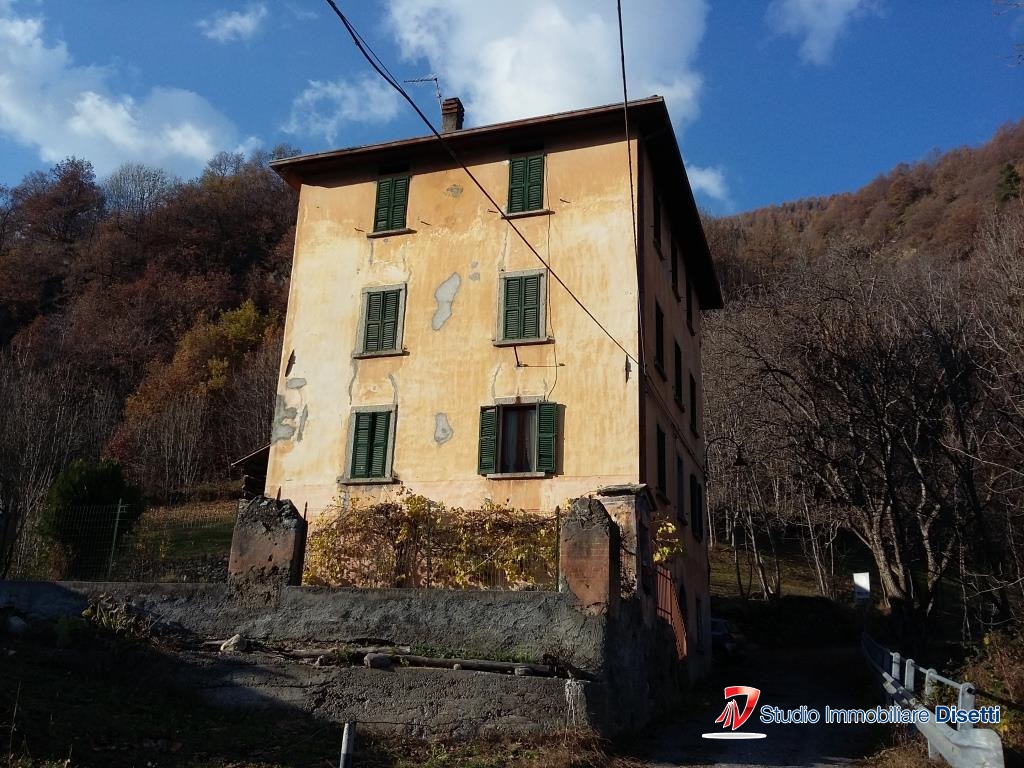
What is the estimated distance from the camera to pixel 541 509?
15.6 m

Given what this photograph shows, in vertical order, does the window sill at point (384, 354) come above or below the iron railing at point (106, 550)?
above

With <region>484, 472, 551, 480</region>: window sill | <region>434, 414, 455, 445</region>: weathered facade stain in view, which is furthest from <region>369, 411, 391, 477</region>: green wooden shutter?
<region>484, 472, 551, 480</region>: window sill

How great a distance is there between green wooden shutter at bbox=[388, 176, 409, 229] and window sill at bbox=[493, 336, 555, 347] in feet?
12.3

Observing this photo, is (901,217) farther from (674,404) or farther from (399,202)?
(399,202)

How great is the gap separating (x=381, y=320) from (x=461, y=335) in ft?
6.18

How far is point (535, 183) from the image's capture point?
59.0ft

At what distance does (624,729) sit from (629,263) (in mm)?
9153

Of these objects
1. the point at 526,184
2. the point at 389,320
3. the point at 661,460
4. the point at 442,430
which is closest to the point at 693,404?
the point at 661,460

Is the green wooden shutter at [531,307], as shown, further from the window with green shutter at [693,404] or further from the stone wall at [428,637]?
the window with green shutter at [693,404]

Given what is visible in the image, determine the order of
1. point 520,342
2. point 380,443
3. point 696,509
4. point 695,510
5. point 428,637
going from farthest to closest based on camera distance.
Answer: point 696,509 → point 695,510 → point 380,443 → point 520,342 → point 428,637

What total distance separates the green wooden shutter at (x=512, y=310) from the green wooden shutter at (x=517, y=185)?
1.69m

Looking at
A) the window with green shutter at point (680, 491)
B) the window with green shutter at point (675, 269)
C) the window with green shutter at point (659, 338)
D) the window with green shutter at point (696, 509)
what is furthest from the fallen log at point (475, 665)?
the window with green shutter at point (675, 269)

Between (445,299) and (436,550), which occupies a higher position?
(445,299)

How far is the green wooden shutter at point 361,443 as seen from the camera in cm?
1695
